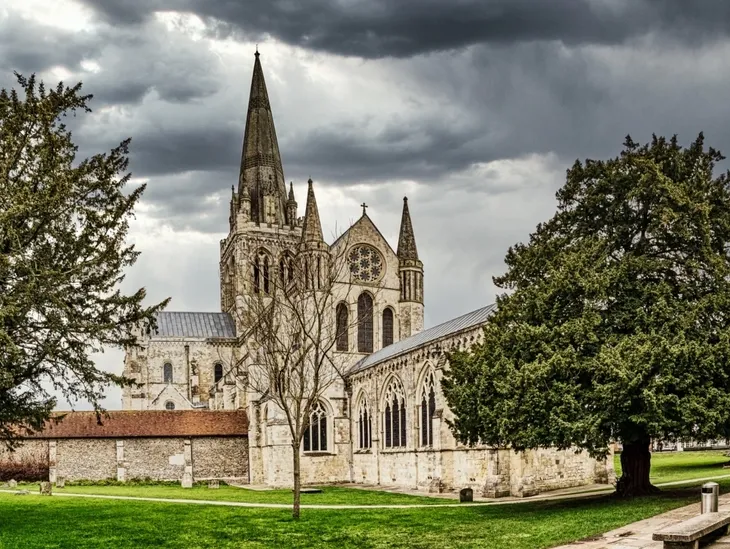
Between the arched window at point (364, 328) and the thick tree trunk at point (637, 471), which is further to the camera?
the arched window at point (364, 328)

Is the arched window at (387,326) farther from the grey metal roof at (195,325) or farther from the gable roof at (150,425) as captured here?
the grey metal roof at (195,325)

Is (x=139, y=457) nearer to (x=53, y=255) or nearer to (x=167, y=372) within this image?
(x=167, y=372)

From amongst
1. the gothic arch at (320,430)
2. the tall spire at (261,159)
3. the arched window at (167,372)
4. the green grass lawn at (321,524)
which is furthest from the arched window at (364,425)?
the tall spire at (261,159)

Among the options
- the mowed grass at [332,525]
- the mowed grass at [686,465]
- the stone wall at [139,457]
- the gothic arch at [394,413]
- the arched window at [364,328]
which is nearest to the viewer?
the mowed grass at [332,525]

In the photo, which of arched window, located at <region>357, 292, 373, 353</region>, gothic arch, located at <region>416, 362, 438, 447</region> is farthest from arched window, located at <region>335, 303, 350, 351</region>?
gothic arch, located at <region>416, 362, 438, 447</region>

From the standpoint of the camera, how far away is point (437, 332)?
3975 centimetres

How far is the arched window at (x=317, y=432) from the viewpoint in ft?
153

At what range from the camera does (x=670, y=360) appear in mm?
18734

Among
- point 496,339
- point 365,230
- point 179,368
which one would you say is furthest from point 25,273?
point 179,368

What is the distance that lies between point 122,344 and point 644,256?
13.5 metres

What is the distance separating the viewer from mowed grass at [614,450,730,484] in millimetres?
29984

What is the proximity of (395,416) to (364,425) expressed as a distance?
4833 mm

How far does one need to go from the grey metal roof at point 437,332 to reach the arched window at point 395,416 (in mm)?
1663

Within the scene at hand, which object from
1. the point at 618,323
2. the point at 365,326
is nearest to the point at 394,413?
the point at 365,326
